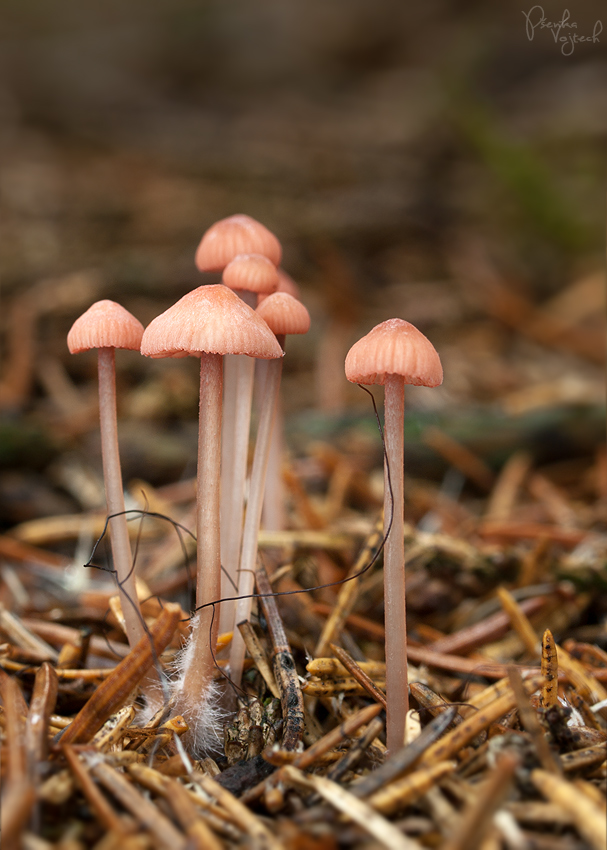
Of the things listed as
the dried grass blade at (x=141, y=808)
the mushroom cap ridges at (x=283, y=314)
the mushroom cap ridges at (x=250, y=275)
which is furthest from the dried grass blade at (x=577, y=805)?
the mushroom cap ridges at (x=250, y=275)

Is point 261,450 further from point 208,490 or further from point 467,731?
point 467,731

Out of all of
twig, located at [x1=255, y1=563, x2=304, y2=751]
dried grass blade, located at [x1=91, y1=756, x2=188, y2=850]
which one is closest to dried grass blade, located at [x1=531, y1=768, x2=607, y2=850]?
twig, located at [x1=255, y1=563, x2=304, y2=751]

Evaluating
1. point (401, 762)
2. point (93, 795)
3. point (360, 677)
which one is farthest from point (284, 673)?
point (93, 795)

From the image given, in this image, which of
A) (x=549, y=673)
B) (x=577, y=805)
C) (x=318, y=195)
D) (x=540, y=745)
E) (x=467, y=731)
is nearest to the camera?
(x=577, y=805)

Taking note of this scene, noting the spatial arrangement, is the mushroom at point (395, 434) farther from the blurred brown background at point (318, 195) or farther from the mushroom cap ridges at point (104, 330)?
the blurred brown background at point (318, 195)

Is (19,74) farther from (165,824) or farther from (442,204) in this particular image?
(165,824)

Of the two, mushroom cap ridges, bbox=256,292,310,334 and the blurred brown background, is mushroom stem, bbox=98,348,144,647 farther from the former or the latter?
the blurred brown background
